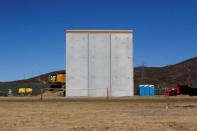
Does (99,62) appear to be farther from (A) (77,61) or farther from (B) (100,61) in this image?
Answer: (A) (77,61)

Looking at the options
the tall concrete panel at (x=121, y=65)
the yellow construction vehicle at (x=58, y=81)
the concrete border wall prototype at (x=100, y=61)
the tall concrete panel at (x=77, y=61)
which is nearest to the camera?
the tall concrete panel at (x=77, y=61)

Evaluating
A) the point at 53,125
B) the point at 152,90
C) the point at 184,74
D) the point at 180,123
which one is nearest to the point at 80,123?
the point at 53,125

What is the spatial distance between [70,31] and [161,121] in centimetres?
4609

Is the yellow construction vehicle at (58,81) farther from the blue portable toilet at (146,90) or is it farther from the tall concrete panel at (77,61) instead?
the tall concrete panel at (77,61)

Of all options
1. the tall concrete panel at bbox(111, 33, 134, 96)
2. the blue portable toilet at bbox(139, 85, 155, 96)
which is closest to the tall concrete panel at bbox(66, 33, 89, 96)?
the tall concrete panel at bbox(111, 33, 134, 96)

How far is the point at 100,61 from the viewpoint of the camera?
215ft

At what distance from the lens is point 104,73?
65.4 metres

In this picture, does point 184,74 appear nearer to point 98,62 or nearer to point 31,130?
point 98,62

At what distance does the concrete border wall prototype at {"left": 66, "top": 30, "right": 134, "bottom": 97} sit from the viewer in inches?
2562

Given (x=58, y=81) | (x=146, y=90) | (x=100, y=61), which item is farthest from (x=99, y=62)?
(x=58, y=81)

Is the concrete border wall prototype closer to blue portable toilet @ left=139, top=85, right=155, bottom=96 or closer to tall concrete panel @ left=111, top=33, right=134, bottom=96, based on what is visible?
tall concrete panel @ left=111, top=33, right=134, bottom=96

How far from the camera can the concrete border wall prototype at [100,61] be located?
→ 65.1m

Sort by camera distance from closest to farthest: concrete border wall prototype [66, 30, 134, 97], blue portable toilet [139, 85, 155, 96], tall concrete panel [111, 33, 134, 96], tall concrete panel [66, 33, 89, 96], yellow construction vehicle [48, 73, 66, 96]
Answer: tall concrete panel [66, 33, 89, 96], concrete border wall prototype [66, 30, 134, 97], tall concrete panel [111, 33, 134, 96], blue portable toilet [139, 85, 155, 96], yellow construction vehicle [48, 73, 66, 96]

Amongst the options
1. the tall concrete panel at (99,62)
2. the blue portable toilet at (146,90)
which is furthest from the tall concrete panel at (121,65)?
the blue portable toilet at (146,90)
